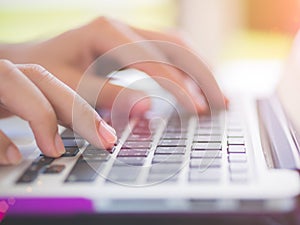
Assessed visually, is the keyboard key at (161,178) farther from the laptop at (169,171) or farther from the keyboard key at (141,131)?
the keyboard key at (141,131)

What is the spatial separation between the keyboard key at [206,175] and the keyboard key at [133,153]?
0.06 m

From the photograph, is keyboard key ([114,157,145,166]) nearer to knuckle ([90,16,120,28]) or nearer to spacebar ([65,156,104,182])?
spacebar ([65,156,104,182])

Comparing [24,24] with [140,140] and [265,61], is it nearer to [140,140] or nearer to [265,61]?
[265,61]

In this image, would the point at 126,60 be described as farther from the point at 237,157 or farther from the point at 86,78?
the point at 237,157

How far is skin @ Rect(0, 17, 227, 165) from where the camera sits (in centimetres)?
39

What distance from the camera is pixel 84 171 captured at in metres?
0.35

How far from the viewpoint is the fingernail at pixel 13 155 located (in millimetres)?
372

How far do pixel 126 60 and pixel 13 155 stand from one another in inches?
9.2

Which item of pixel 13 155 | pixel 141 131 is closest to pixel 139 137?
pixel 141 131

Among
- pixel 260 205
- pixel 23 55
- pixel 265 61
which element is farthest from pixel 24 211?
pixel 265 61

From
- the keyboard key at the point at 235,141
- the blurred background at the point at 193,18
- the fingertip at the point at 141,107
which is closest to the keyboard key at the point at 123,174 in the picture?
the keyboard key at the point at 235,141

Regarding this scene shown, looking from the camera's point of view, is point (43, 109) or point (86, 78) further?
point (86, 78)

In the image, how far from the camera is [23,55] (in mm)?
563

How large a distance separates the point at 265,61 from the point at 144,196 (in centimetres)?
88
